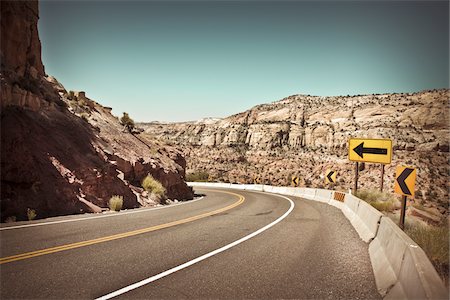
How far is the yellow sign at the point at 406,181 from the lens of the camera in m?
6.96

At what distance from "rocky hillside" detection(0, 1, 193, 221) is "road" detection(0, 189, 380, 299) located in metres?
2.56

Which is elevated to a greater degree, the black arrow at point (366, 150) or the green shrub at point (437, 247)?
the black arrow at point (366, 150)

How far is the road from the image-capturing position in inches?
167

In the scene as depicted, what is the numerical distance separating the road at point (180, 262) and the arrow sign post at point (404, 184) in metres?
1.24

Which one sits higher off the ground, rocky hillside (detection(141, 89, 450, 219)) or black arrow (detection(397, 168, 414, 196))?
rocky hillside (detection(141, 89, 450, 219))

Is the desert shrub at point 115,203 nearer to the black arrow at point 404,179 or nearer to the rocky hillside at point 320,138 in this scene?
the black arrow at point 404,179

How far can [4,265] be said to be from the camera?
498 centimetres

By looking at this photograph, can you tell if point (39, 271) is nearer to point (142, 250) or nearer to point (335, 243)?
point (142, 250)

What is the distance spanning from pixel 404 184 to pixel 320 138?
6851cm

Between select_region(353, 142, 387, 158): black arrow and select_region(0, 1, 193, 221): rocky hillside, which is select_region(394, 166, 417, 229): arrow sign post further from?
select_region(0, 1, 193, 221): rocky hillside

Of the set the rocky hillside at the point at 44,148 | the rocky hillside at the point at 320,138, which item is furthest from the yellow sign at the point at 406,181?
the rocky hillside at the point at 320,138

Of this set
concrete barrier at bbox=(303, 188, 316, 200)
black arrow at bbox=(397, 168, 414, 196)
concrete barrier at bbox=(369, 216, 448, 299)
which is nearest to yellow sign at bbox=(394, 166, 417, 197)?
black arrow at bbox=(397, 168, 414, 196)

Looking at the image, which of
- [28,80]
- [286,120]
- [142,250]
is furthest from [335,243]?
[286,120]

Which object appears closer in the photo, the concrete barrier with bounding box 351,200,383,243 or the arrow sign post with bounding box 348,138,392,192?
the concrete barrier with bounding box 351,200,383,243
